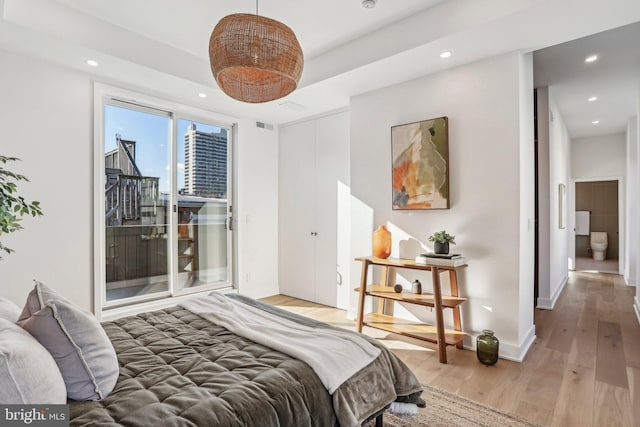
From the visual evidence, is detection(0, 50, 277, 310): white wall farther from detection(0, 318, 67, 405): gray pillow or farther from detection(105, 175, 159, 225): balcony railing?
detection(0, 318, 67, 405): gray pillow

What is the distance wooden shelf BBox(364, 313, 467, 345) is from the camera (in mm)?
2848

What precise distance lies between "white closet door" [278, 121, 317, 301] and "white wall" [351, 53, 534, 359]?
1.64 metres

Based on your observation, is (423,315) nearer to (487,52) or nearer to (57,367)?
(487,52)

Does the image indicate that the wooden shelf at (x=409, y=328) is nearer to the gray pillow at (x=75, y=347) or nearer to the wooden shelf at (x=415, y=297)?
the wooden shelf at (x=415, y=297)

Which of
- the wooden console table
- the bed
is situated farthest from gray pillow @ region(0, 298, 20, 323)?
the wooden console table

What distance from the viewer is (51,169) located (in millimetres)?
2998

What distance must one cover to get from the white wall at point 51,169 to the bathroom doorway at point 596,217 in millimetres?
10121

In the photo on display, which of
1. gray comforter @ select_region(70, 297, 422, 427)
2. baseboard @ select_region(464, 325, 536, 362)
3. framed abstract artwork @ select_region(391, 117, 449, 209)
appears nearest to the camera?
gray comforter @ select_region(70, 297, 422, 427)

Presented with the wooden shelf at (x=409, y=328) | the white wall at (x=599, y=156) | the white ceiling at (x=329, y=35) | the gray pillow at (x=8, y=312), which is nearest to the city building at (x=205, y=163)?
the white ceiling at (x=329, y=35)

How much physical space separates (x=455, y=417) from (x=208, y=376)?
1486mm

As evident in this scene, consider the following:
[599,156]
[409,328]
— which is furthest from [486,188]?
[599,156]

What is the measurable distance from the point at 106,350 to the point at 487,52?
10.7 ft

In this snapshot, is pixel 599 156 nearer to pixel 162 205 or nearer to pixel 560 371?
pixel 560 371

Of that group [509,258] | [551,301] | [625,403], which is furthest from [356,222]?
[551,301]
